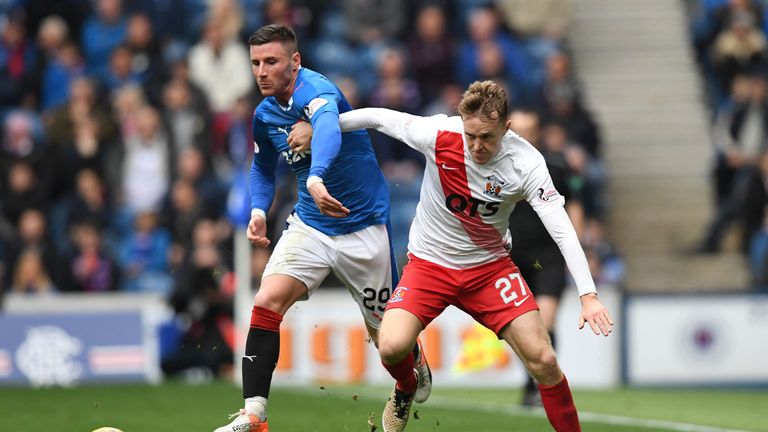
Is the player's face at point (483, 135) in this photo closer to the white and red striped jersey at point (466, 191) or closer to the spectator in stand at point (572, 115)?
the white and red striped jersey at point (466, 191)

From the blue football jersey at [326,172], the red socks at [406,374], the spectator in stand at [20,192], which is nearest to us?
the blue football jersey at [326,172]

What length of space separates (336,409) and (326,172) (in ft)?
13.7

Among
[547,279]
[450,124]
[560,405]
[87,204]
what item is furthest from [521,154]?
[87,204]

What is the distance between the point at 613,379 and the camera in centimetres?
1614

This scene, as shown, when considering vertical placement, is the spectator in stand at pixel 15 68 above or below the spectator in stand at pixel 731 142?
above

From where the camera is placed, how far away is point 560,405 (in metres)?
8.88

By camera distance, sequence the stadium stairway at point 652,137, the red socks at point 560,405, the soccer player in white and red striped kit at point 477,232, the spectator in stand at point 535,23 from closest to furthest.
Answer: the soccer player in white and red striped kit at point 477,232
the red socks at point 560,405
the stadium stairway at point 652,137
the spectator in stand at point 535,23

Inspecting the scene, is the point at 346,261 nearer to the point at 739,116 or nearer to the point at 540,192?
the point at 540,192

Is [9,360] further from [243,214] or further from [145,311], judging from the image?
[243,214]

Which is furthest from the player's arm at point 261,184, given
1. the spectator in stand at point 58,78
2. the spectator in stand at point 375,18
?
the spectator in stand at point 375,18

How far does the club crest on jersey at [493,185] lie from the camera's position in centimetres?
885

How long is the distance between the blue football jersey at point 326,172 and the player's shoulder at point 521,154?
1.05 metres

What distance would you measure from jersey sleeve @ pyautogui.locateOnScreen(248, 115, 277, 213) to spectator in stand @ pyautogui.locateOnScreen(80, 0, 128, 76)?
374 inches

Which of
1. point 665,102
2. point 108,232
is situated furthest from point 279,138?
point 665,102
